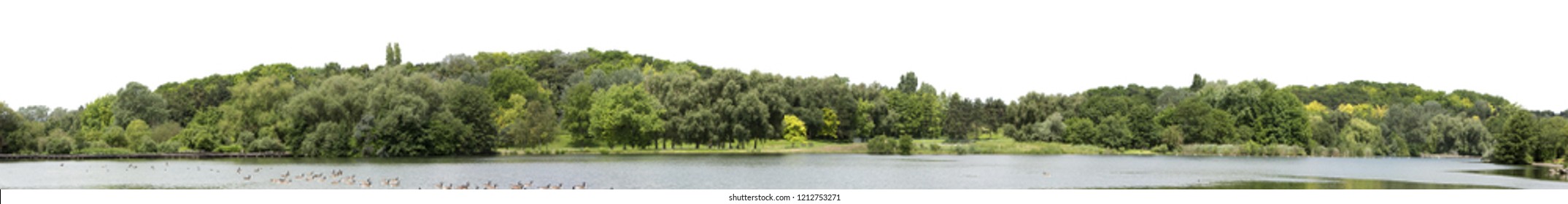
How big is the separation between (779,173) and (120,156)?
45.7m

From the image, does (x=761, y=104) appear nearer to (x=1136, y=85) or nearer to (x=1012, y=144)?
(x=1012, y=144)

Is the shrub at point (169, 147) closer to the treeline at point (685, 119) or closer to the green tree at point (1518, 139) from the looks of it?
the treeline at point (685, 119)

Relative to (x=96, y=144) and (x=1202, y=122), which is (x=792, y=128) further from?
(x=96, y=144)

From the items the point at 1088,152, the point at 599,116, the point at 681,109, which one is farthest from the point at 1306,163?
the point at 599,116

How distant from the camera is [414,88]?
8562 centimetres

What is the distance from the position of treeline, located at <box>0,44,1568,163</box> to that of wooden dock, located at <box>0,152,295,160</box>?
106 centimetres

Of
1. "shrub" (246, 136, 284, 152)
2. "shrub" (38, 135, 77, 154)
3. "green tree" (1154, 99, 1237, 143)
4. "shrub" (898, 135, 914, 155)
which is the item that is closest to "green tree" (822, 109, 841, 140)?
"shrub" (898, 135, 914, 155)

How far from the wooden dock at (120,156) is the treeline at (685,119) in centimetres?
106

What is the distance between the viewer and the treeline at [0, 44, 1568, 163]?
77.6 meters

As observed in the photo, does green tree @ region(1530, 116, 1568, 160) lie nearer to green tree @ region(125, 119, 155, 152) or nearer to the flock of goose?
the flock of goose

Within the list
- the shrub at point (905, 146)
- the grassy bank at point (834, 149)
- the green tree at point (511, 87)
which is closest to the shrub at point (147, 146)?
the grassy bank at point (834, 149)

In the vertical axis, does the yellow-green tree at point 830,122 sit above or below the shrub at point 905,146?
above

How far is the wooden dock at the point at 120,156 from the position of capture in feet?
229
